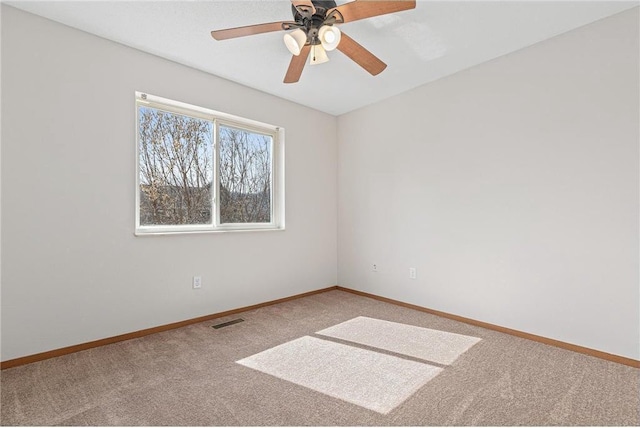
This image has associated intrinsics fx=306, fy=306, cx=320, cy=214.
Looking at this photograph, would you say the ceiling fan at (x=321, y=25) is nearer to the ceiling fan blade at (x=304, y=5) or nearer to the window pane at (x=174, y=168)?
the ceiling fan blade at (x=304, y=5)

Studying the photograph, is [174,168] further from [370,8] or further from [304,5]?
[370,8]

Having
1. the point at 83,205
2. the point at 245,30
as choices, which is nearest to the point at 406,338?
the point at 245,30

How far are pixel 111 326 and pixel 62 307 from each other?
0.38 metres

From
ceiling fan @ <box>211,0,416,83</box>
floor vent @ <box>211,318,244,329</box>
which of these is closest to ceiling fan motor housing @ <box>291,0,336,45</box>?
ceiling fan @ <box>211,0,416,83</box>

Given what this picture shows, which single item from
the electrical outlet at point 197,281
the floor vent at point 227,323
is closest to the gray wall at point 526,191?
the floor vent at point 227,323

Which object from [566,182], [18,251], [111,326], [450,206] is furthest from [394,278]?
[18,251]

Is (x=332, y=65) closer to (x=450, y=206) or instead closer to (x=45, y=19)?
(x=450, y=206)

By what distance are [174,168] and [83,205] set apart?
2.74 feet

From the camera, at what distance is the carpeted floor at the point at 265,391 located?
5.14ft

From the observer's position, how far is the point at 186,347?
243 cm

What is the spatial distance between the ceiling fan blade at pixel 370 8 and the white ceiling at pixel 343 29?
0.35m

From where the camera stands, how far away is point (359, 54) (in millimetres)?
2113

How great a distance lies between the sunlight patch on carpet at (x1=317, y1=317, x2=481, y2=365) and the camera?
2314 mm

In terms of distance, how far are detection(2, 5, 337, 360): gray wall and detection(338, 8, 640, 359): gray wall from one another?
6.50 feet
